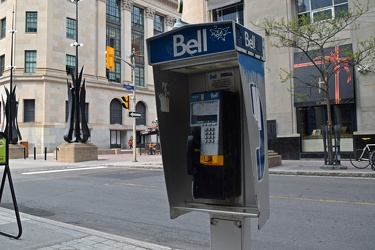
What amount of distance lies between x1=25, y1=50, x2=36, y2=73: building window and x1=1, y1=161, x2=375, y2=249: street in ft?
102

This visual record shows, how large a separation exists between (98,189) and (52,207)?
2932 mm

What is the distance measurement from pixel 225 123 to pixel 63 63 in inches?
1664

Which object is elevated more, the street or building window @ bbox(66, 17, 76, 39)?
building window @ bbox(66, 17, 76, 39)

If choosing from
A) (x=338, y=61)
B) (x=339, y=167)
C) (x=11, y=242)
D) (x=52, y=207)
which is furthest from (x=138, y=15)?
(x=11, y=242)

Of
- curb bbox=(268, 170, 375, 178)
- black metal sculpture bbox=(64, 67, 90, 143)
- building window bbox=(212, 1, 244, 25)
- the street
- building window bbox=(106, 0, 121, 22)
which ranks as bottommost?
the street

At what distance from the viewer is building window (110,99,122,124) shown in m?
47.1

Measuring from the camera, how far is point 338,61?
17469 mm

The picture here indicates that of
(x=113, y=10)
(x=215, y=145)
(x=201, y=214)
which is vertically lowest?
(x=201, y=214)

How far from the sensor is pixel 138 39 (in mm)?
52625

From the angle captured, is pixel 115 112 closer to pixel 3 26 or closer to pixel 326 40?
pixel 3 26

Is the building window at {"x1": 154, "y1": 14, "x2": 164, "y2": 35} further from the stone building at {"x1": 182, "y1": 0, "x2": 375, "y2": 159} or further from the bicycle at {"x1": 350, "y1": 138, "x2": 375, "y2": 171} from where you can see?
the bicycle at {"x1": 350, "y1": 138, "x2": 375, "y2": 171}

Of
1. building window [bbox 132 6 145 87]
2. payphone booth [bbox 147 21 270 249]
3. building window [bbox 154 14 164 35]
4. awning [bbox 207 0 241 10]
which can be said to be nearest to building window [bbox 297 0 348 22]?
awning [bbox 207 0 241 10]

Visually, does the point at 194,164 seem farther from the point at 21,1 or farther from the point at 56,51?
the point at 21,1

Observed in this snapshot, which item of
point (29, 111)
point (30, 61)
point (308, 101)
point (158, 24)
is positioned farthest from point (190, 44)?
point (158, 24)
